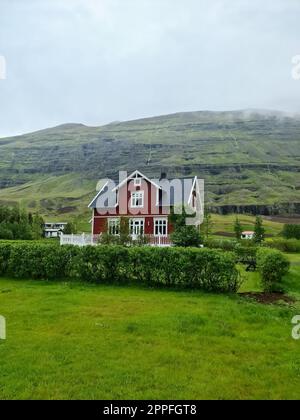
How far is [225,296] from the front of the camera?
1526cm

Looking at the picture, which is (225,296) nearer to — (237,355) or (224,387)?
(237,355)

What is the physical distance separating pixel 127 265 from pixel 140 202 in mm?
27000

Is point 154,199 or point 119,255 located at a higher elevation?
point 154,199

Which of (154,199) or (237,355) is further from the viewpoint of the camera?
(154,199)

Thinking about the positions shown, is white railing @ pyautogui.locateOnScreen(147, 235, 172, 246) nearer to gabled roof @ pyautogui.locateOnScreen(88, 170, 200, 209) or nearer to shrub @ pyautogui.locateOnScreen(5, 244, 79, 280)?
gabled roof @ pyautogui.locateOnScreen(88, 170, 200, 209)

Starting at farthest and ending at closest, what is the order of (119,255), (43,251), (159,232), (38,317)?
(159,232) → (43,251) → (119,255) → (38,317)

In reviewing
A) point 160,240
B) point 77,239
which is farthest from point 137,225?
point 77,239

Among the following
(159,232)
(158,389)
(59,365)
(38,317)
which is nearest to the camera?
(158,389)

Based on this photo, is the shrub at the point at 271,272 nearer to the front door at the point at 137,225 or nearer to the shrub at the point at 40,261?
the shrub at the point at 40,261

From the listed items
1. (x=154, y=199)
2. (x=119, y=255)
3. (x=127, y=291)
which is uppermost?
(x=154, y=199)

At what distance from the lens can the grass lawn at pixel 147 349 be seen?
23.4 feet

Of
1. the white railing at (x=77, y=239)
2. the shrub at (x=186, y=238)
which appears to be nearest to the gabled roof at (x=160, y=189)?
the white railing at (x=77, y=239)
